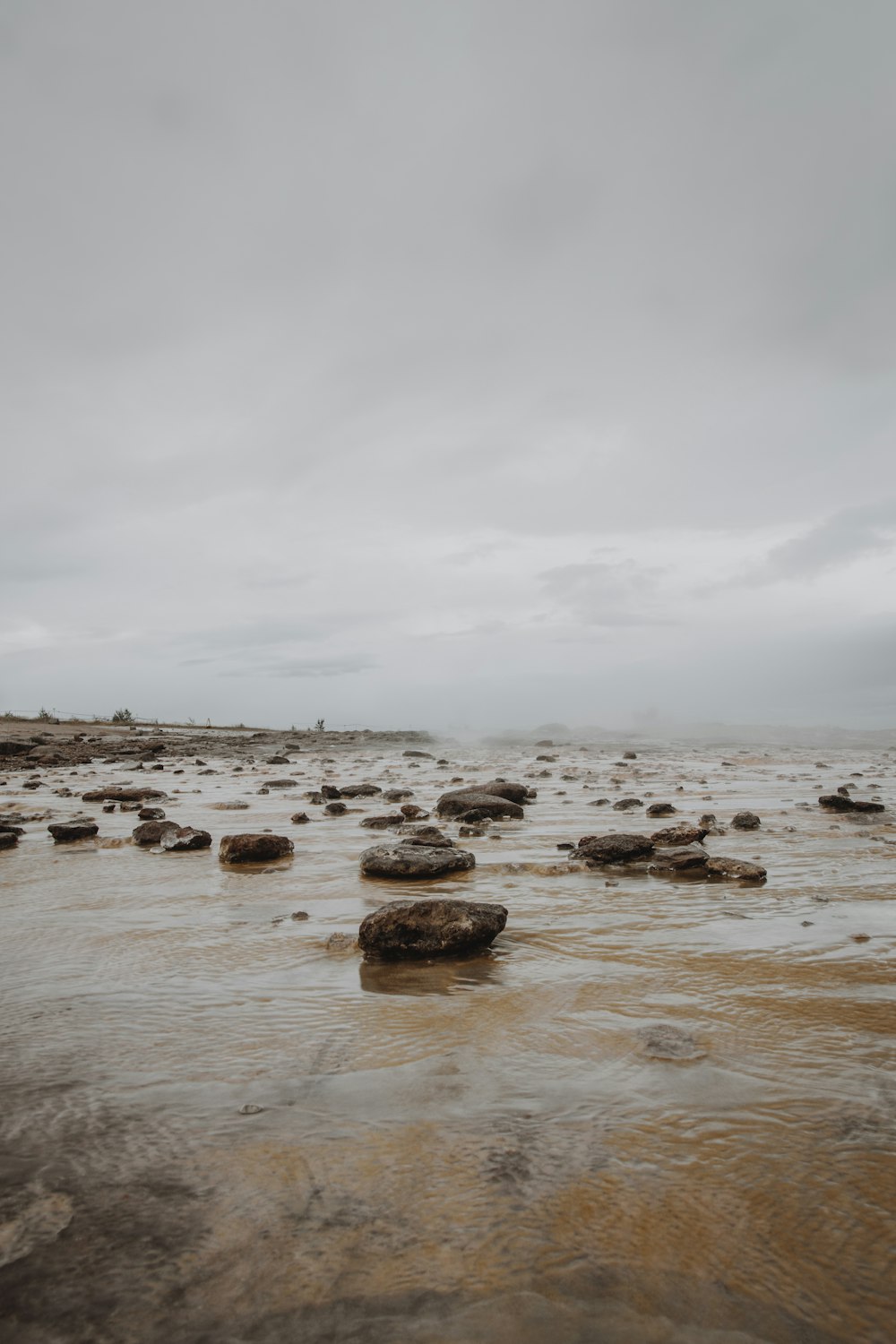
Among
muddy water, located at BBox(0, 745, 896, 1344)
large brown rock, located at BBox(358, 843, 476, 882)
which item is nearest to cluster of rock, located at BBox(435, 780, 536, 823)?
large brown rock, located at BBox(358, 843, 476, 882)

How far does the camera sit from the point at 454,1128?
226 cm

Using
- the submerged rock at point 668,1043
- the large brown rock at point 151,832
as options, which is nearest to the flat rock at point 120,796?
the large brown rock at point 151,832

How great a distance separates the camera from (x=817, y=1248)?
173 cm

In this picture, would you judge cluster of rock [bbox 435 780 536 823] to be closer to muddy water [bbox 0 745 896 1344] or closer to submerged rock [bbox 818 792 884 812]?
submerged rock [bbox 818 792 884 812]

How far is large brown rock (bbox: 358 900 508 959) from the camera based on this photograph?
4.05 metres

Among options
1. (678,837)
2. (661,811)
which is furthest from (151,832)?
(661,811)

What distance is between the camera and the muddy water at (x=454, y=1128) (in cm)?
158

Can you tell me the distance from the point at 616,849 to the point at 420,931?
2913 millimetres

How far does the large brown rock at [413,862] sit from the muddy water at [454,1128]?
3.38 feet

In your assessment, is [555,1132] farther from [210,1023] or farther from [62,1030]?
[62,1030]

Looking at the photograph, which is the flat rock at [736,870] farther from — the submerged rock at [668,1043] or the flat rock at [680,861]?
the submerged rock at [668,1043]

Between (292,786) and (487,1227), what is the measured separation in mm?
13759

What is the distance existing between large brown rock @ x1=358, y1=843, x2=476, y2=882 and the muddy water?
1.03 meters

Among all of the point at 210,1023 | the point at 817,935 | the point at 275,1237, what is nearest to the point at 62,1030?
the point at 210,1023
